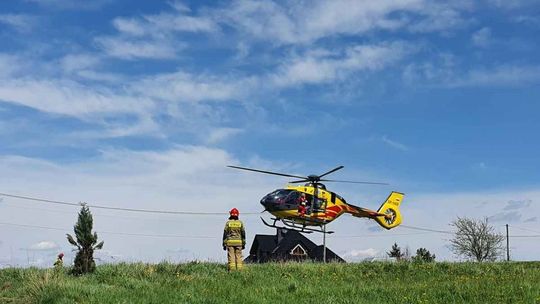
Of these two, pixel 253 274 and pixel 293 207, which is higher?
pixel 293 207

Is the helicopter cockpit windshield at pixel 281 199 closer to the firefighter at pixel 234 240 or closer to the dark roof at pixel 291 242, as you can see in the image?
the firefighter at pixel 234 240

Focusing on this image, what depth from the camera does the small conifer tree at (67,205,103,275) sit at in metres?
18.2

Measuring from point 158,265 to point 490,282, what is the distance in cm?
1049

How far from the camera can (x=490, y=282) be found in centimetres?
1369

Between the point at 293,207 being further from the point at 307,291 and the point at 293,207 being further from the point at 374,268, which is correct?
the point at 307,291

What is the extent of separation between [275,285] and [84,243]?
7.37 metres

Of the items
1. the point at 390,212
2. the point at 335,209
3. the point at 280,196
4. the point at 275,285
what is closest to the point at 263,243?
the point at 390,212

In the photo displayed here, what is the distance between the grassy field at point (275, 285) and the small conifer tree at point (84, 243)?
1.61 feet

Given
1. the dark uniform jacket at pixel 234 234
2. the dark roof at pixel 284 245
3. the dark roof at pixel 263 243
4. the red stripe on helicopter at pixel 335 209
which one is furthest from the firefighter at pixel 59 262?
the dark roof at pixel 263 243

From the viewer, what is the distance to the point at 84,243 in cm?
1842

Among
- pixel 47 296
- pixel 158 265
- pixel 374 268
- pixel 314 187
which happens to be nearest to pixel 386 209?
pixel 314 187

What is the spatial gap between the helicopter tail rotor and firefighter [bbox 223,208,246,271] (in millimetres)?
14352

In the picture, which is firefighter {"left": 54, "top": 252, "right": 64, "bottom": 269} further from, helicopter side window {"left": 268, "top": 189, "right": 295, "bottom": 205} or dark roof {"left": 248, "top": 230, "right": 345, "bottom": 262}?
dark roof {"left": 248, "top": 230, "right": 345, "bottom": 262}

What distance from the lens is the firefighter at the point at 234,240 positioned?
745 inches
